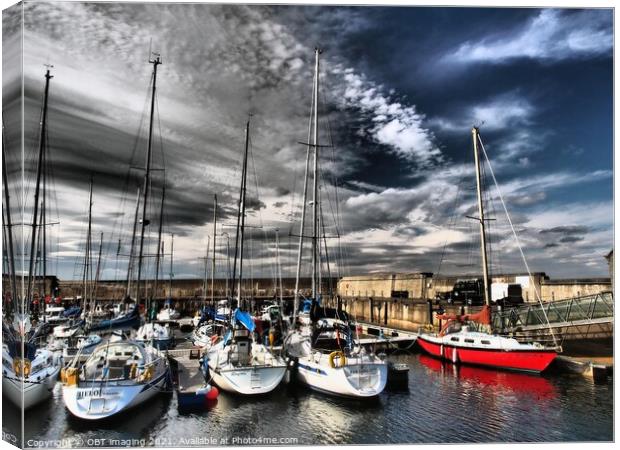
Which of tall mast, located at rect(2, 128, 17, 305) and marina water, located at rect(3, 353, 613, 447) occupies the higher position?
tall mast, located at rect(2, 128, 17, 305)

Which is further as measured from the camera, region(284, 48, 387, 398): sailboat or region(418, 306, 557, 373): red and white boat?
region(418, 306, 557, 373): red and white boat

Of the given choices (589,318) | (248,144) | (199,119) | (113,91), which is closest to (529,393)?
(589,318)

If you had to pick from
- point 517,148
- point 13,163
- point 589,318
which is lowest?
point 589,318

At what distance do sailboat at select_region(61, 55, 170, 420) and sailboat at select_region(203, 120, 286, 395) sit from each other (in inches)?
62.7

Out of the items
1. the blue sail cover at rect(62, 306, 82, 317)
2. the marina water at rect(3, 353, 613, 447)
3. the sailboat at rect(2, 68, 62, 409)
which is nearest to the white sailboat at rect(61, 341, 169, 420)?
the marina water at rect(3, 353, 613, 447)

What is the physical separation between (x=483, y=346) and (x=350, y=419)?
8571 millimetres

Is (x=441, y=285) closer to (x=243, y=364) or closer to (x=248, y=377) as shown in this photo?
(x=243, y=364)

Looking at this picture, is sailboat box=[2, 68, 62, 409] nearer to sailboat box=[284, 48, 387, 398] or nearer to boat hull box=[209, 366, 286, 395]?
boat hull box=[209, 366, 286, 395]

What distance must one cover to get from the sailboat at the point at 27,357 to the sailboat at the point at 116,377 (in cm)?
53

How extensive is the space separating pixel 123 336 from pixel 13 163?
22.2ft

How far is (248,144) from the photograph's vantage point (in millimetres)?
11992

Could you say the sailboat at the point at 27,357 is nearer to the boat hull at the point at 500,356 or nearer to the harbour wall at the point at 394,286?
the harbour wall at the point at 394,286

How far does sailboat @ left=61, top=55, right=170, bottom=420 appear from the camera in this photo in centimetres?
973

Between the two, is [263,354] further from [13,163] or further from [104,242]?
[13,163]
